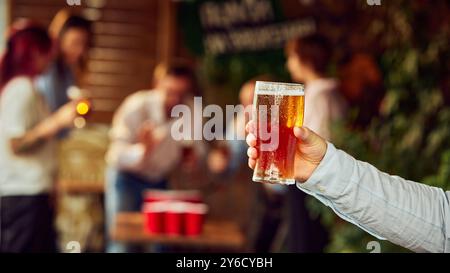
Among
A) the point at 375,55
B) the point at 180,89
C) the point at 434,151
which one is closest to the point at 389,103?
the point at 434,151

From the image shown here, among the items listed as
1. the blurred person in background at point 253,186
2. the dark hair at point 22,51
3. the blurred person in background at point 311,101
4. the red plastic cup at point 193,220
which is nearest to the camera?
the red plastic cup at point 193,220

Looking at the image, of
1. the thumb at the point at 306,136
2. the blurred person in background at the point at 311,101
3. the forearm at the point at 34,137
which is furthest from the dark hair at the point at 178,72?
the thumb at the point at 306,136

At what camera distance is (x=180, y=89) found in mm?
4602

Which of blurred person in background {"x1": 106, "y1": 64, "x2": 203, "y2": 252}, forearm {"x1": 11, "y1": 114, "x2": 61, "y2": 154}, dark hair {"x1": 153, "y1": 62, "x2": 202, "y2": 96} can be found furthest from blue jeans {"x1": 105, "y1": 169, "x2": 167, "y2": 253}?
forearm {"x1": 11, "y1": 114, "x2": 61, "y2": 154}

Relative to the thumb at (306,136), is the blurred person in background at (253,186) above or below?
below

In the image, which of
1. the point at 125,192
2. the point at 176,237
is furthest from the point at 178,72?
the point at 176,237

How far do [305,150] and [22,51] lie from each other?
2661mm

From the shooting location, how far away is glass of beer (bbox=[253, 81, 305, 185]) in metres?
1.68

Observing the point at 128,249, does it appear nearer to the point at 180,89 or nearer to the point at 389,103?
the point at 180,89

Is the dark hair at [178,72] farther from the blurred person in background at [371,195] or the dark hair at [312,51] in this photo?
the blurred person in background at [371,195]

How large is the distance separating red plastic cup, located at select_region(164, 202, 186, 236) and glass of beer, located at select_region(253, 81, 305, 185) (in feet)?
7.02

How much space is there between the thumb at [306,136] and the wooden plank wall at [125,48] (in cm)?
337

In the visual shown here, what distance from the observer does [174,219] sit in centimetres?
385

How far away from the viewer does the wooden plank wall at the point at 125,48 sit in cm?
493
